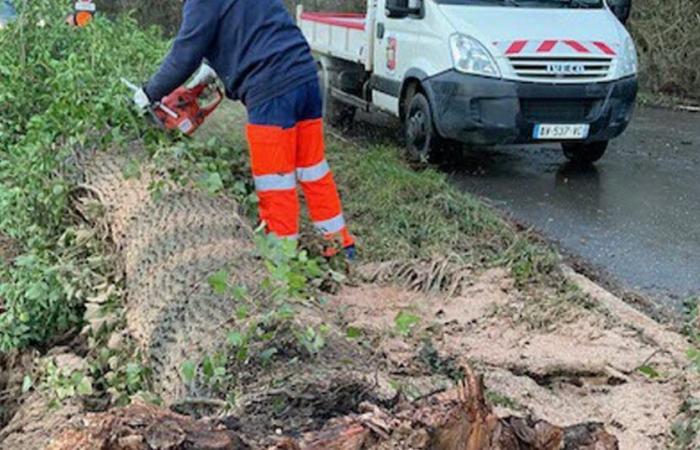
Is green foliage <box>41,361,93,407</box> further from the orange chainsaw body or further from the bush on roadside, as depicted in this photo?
the bush on roadside

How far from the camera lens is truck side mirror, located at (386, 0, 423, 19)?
8146 millimetres

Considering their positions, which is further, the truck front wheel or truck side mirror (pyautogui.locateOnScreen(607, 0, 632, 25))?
truck side mirror (pyautogui.locateOnScreen(607, 0, 632, 25))

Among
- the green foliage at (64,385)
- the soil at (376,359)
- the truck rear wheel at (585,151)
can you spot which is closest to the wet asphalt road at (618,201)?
the truck rear wheel at (585,151)

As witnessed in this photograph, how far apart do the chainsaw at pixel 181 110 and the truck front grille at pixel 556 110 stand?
327 centimetres

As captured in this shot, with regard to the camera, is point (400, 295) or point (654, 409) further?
point (400, 295)

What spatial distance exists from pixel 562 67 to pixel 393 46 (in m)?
1.70

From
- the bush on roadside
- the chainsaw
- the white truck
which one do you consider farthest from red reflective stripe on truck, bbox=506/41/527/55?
the bush on roadside

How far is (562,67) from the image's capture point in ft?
25.3

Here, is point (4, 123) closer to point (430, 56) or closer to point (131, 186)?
point (131, 186)

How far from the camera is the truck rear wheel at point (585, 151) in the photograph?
858cm

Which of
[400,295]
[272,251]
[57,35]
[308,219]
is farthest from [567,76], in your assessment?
[272,251]

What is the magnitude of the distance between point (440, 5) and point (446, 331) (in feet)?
14.0

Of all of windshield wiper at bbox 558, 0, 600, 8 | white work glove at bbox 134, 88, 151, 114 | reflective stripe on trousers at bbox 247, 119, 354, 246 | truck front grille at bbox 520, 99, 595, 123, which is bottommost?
truck front grille at bbox 520, 99, 595, 123

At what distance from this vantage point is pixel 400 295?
197 inches
